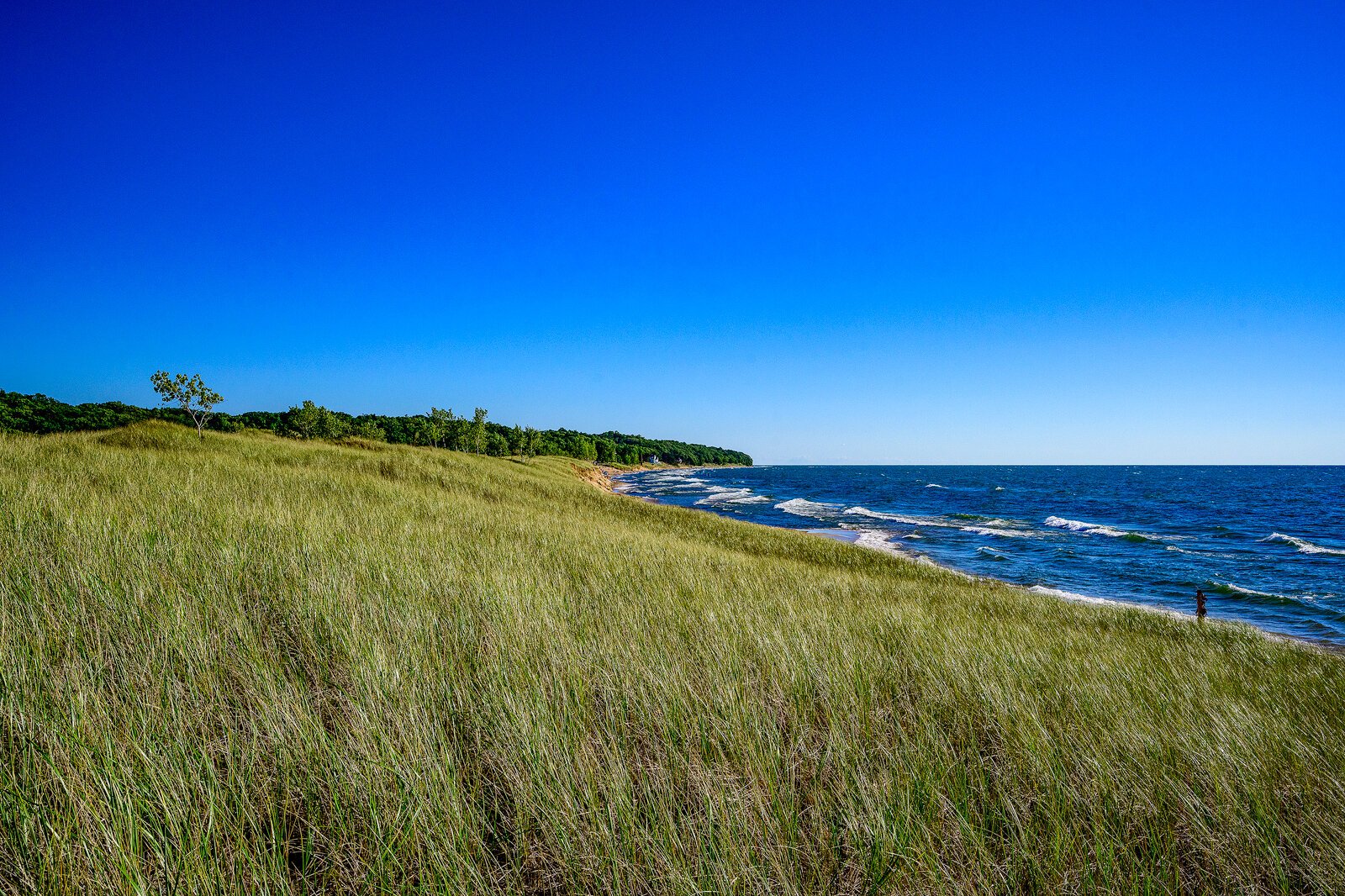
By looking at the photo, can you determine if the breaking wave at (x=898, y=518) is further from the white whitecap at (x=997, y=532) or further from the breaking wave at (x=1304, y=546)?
the breaking wave at (x=1304, y=546)

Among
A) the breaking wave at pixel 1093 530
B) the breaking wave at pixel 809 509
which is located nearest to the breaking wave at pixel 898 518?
the breaking wave at pixel 809 509

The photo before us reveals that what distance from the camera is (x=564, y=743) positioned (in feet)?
9.76

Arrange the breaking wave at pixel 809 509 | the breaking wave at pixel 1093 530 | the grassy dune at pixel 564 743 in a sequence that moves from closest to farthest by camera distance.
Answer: the grassy dune at pixel 564 743
the breaking wave at pixel 1093 530
the breaking wave at pixel 809 509

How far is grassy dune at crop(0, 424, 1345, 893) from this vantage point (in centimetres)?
229

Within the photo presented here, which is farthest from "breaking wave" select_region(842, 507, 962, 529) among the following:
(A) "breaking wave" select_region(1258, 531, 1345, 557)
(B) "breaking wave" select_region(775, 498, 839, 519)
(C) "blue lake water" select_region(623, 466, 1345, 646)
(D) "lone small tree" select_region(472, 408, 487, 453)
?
(D) "lone small tree" select_region(472, 408, 487, 453)

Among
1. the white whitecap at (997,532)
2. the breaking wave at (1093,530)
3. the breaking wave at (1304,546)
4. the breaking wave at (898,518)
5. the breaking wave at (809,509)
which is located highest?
the breaking wave at (1304,546)

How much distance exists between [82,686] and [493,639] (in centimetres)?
226

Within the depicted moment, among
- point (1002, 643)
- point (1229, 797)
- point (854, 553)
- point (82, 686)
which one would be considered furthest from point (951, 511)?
point (82, 686)

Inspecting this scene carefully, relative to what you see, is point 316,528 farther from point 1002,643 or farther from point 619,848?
point 1002,643

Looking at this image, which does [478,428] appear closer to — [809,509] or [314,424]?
[314,424]

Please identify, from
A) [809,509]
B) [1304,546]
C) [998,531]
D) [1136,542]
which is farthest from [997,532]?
[809,509]

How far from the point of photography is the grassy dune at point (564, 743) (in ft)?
7.50

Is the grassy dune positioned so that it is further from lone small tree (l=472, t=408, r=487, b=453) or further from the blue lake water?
lone small tree (l=472, t=408, r=487, b=453)

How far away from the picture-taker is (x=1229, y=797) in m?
3.10
